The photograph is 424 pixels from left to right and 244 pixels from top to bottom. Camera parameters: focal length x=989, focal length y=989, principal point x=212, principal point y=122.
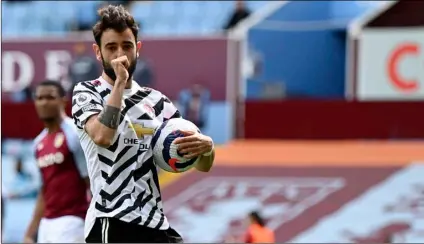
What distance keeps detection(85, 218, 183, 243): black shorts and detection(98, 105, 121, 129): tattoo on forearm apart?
0.38m

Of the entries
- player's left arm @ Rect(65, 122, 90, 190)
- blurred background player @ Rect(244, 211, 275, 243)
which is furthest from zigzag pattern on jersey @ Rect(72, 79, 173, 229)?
blurred background player @ Rect(244, 211, 275, 243)

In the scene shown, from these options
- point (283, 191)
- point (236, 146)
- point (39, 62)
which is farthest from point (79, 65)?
point (283, 191)

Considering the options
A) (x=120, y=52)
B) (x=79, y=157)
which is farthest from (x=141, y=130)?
(x=79, y=157)

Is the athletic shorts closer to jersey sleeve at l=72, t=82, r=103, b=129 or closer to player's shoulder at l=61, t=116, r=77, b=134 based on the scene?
player's shoulder at l=61, t=116, r=77, b=134

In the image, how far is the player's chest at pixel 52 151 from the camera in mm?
5246

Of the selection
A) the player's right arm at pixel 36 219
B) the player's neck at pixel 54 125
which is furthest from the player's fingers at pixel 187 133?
the player's right arm at pixel 36 219

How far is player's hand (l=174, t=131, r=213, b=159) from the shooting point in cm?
313

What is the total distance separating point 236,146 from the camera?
10.5 meters

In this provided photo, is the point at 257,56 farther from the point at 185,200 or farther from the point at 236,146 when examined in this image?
the point at 185,200

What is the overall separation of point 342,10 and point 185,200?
252 centimetres

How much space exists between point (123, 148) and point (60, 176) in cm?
208

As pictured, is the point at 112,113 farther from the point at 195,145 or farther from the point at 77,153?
the point at 77,153

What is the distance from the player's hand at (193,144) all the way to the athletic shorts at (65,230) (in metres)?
2.21

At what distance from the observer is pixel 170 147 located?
3.20 m
